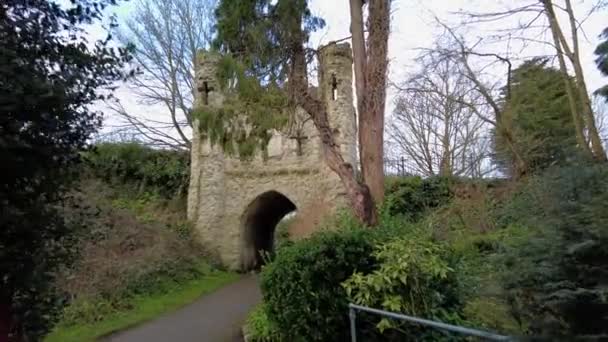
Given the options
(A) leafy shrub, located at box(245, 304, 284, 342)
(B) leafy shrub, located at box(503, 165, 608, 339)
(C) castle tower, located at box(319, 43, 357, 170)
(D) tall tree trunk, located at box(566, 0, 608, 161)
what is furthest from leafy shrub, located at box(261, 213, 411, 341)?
(C) castle tower, located at box(319, 43, 357, 170)

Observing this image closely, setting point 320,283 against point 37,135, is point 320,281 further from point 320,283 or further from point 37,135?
point 37,135

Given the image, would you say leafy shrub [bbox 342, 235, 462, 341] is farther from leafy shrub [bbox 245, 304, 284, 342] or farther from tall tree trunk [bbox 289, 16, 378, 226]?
tall tree trunk [bbox 289, 16, 378, 226]

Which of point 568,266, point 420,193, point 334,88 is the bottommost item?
point 568,266

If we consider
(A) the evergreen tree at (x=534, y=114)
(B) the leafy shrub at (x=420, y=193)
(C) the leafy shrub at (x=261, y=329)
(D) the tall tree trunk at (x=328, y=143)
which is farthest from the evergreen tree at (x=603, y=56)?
(C) the leafy shrub at (x=261, y=329)

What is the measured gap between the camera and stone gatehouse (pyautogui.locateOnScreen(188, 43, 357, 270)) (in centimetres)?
1652

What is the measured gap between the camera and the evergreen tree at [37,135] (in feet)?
10.8

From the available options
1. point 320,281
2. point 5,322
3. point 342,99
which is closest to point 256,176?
point 342,99

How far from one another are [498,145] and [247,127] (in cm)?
862

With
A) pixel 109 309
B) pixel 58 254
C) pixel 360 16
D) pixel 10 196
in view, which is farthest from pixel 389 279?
pixel 109 309

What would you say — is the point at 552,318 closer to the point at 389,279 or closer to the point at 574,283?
the point at 574,283

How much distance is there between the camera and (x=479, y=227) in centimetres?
1160

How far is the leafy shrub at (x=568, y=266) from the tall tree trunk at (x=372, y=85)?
5639 mm

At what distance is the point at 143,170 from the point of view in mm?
17969

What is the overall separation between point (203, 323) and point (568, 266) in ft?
24.7
